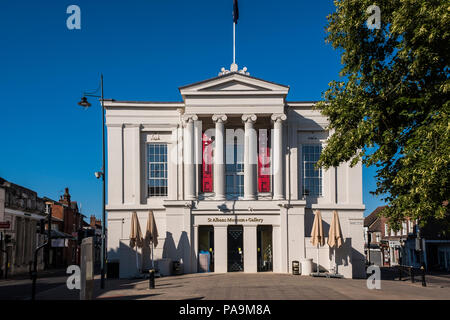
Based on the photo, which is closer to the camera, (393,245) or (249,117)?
(249,117)

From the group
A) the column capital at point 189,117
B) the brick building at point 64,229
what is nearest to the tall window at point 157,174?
the column capital at point 189,117

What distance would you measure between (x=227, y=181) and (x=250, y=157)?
2.59 m

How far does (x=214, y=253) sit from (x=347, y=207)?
9312 millimetres

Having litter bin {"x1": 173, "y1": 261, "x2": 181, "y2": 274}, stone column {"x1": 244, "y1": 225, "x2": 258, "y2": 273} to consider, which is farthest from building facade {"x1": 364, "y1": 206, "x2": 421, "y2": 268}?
litter bin {"x1": 173, "y1": 261, "x2": 181, "y2": 274}

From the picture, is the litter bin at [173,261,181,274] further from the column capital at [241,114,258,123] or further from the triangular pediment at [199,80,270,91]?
the triangular pediment at [199,80,270,91]

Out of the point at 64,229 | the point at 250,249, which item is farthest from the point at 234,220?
the point at 64,229

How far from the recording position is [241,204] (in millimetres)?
30797

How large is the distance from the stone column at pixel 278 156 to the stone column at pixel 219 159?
335 cm

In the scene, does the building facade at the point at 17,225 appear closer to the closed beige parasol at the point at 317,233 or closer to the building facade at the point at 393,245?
the closed beige parasol at the point at 317,233

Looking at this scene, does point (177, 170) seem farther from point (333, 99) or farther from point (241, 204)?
point (333, 99)

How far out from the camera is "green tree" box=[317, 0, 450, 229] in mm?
13088

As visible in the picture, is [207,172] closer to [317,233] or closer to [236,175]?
[236,175]

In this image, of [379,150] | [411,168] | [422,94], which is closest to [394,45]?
[422,94]

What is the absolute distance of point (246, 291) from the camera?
20.3 m
